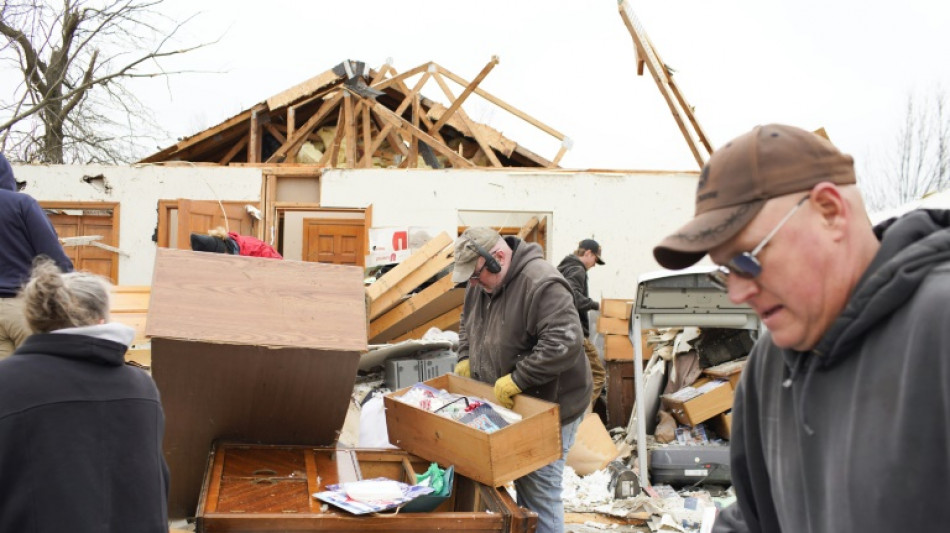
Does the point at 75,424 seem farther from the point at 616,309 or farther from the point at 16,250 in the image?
the point at 616,309

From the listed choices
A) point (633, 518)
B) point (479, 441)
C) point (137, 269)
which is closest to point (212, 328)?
point (479, 441)

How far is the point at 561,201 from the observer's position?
11.2 meters

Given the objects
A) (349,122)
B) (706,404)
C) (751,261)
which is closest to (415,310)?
(706,404)

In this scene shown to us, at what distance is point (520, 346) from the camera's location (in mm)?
3678

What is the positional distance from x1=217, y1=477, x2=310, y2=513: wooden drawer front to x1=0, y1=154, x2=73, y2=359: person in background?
183cm

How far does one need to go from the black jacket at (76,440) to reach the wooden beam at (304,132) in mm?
9820

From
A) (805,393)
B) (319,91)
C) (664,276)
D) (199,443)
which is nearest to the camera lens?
(805,393)

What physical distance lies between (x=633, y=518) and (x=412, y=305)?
376cm

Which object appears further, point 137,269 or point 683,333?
point 137,269

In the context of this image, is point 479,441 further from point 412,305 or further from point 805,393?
point 412,305

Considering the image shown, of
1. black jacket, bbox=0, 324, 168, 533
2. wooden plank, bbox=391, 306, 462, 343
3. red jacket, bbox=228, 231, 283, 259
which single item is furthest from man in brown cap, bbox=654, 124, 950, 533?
wooden plank, bbox=391, 306, 462, 343

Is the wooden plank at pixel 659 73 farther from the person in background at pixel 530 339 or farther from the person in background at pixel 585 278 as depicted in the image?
the person in background at pixel 530 339

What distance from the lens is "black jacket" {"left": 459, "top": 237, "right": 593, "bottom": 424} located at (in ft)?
11.4

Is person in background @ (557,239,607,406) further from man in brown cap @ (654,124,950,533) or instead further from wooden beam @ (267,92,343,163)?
man in brown cap @ (654,124,950,533)
